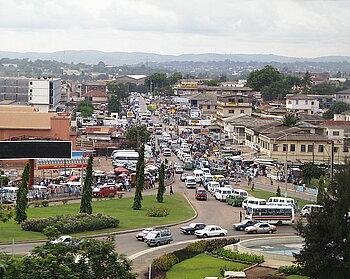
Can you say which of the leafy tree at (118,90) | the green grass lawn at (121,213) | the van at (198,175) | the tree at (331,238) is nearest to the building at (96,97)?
the leafy tree at (118,90)

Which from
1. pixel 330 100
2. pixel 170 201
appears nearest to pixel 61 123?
pixel 170 201

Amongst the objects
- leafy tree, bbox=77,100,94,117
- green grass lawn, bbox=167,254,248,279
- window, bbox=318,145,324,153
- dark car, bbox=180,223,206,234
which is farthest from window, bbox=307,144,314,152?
leafy tree, bbox=77,100,94,117

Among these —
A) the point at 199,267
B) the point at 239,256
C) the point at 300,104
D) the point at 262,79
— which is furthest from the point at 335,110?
the point at 199,267

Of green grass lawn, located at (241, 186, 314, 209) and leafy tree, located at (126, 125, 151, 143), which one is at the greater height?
leafy tree, located at (126, 125, 151, 143)

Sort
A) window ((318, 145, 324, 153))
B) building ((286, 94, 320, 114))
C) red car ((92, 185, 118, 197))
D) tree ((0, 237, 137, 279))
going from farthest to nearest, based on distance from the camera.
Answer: building ((286, 94, 320, 114)) < window ((318, 145, 324, 153)) < red car ((92, 185, 118, 197)) < tree ((0, 237, 137, 279))

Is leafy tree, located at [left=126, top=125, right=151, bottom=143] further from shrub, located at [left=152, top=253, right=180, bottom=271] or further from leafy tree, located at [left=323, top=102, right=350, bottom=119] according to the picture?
shrub, located at [left=152, top=253, right=180, bottom=271]

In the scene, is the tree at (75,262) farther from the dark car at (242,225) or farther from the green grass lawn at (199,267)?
the dark car at (242,225)
